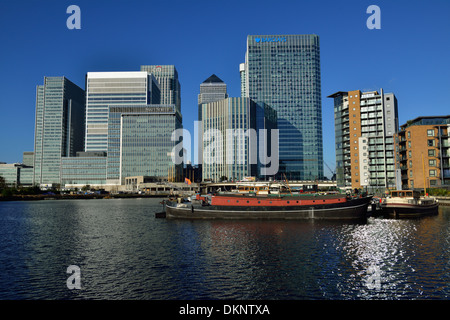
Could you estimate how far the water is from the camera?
2397 cm

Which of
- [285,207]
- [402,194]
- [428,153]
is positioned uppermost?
[428,153]

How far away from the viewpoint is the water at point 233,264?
24.0 m

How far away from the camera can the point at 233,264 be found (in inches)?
1235

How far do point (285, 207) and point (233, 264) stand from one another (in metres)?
37.9

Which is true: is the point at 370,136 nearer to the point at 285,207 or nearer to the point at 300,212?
the point at 300,212

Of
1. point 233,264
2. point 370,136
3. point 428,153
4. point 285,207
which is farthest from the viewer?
point 370,136

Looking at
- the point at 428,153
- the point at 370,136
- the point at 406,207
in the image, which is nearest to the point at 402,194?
the point at 406,207

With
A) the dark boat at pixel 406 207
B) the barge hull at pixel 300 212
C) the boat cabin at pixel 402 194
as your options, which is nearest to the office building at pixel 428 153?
the boat cabin at pixel 402 194

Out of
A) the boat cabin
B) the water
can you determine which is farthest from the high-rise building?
the water

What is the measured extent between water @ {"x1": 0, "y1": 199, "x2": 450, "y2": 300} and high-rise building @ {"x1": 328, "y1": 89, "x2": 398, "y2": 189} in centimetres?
8554

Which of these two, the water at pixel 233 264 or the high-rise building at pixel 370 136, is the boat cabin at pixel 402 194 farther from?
the high-rise building at pixel 370 136
